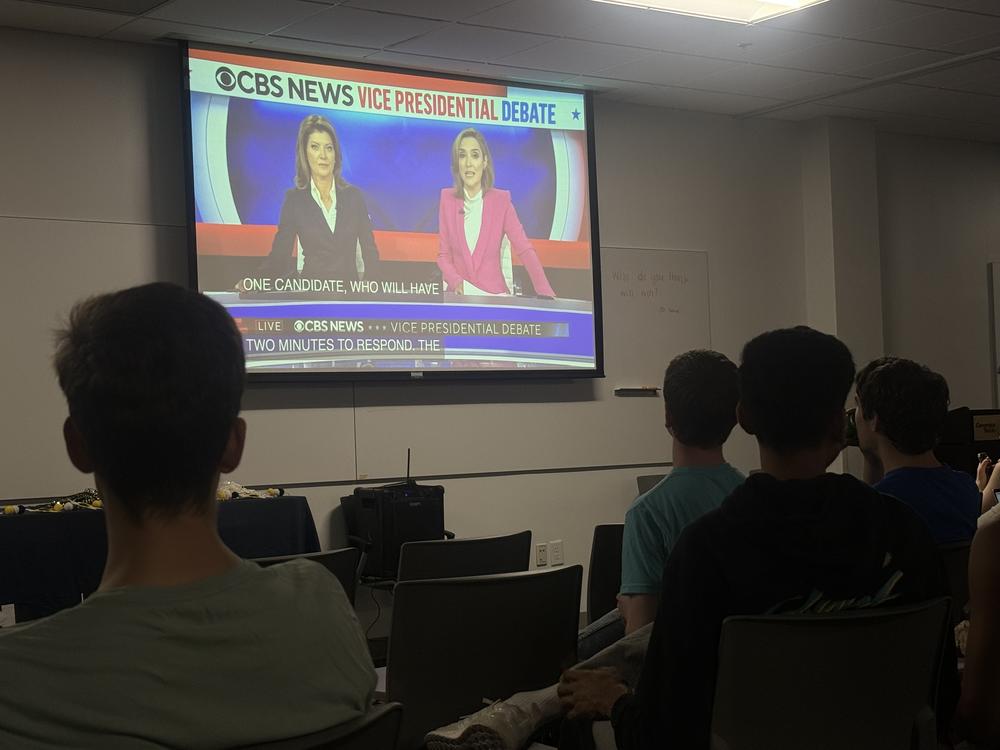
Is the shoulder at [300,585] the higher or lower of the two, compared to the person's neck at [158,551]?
lower

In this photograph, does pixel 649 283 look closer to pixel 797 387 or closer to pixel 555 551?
pixel 555 551

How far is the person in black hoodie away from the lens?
5.54 feet

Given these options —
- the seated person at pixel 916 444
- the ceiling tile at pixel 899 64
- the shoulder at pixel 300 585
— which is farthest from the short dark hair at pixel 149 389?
the ceiling tile at pixel 899 64

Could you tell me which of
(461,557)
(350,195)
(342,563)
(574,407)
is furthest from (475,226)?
(342,563)

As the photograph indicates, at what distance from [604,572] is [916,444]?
96cm

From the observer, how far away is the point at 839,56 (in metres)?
5.85

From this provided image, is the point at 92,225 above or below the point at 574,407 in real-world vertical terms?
above

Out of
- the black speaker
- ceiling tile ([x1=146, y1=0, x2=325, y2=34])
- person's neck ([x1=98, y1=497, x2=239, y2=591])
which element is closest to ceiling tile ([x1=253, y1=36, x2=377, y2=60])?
ceiling tile ([x1=146, y1=0, x2=325, y2=34])

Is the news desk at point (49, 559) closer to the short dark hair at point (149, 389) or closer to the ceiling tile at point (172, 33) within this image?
the ceiling tile at point (172, 33)

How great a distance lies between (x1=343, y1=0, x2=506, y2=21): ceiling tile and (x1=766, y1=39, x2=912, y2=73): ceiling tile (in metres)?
1.81

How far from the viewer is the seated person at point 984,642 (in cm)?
170

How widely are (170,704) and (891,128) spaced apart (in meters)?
7.41

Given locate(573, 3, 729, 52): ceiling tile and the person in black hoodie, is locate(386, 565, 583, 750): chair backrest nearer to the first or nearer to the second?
the person in black hoodie

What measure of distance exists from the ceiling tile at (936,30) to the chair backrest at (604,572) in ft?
10.9
